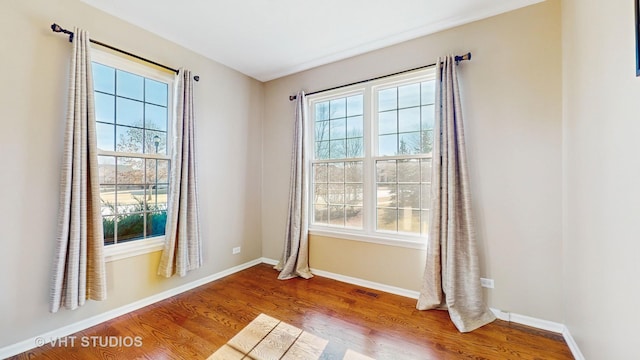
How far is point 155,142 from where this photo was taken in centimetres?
268

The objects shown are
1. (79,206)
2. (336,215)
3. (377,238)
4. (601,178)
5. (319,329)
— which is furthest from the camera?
(336,215)

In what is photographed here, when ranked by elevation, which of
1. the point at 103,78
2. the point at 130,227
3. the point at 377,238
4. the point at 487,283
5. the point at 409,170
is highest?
the point at 103,78

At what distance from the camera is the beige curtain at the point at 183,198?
2.61m

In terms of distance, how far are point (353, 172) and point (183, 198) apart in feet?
6.39

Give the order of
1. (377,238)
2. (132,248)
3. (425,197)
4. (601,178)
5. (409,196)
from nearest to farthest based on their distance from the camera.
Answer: (601,178), (132,248), (425,197), (409,196), (377,238)

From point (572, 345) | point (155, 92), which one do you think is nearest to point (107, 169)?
point (155, 92)

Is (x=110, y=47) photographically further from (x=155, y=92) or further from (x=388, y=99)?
(x=388, y=99)

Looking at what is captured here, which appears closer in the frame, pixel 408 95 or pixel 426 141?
pixel 426 141

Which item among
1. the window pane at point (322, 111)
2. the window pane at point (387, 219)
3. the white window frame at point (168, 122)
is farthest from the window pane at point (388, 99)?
the white window frame at point (168, 122)

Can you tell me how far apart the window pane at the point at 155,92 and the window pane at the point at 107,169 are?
72cm

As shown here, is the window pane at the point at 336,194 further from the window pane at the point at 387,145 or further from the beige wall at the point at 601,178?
the beige wall at the point at 601,178

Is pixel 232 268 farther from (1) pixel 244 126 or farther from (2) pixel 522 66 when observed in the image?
(2) pixel 522 66

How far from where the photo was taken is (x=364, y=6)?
2238 millimetres

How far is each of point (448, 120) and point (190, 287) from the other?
3.27 meters
